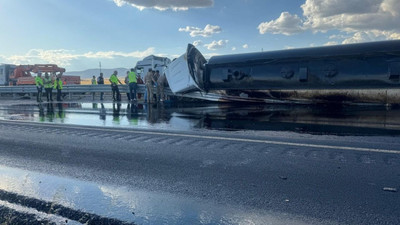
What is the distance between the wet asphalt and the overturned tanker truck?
344 cm

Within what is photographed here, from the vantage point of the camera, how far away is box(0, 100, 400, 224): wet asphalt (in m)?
2.48

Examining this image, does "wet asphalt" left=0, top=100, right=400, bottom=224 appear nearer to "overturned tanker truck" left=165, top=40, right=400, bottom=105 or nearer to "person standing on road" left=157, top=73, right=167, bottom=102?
"overturned tanker truck" left=165, top=40, right=400, bottom=105

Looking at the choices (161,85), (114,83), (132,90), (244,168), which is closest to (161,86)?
(161,85)

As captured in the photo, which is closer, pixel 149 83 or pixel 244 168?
pixel 244 168

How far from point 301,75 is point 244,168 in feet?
22.4

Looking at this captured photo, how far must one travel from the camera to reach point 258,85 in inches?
420

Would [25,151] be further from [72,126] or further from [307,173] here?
[307,173]

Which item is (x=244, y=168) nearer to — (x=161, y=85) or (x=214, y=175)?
(x=214, y=175)

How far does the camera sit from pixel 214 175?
11.1ft

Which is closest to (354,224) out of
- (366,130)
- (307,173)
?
(307,173)

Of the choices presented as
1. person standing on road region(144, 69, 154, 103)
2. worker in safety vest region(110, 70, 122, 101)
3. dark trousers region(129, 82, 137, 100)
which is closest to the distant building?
worker in safety vest region(110, 70, 122, 101)

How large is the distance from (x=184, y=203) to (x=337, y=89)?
316 inches

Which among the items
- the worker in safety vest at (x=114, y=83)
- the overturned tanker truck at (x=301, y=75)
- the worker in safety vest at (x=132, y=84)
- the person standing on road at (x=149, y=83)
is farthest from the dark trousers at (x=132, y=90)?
the overturned tanker truck at (x=301, y=75)

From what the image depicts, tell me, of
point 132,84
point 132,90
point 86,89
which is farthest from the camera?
point 86,89
